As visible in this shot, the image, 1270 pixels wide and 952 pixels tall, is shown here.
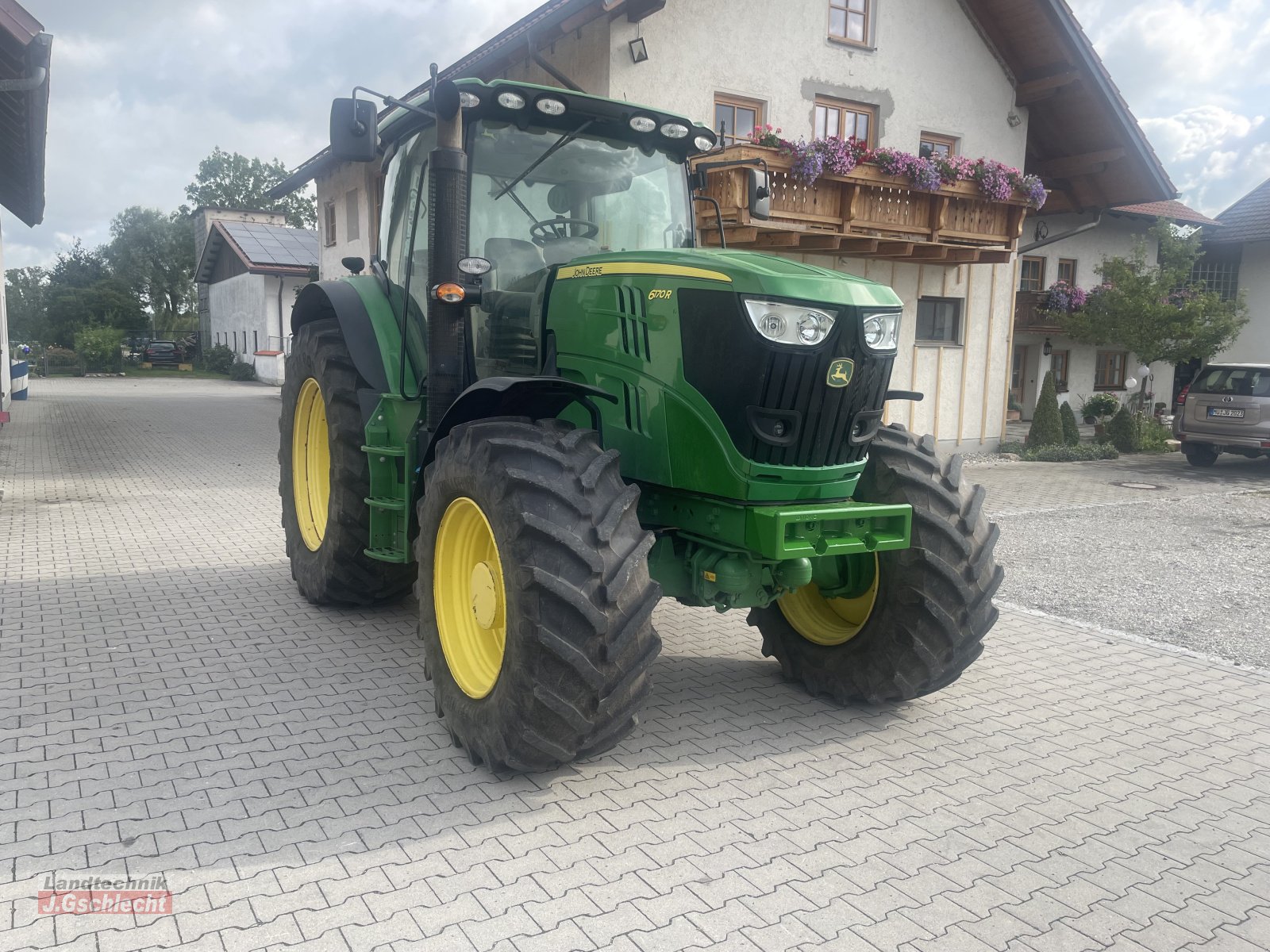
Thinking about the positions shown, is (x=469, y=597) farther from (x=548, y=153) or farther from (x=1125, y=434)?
(x=1125, y=434)

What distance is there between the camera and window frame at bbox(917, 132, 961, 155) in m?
14.5

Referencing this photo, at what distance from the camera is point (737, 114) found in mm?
12711

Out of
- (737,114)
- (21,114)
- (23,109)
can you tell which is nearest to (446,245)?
(23,109)

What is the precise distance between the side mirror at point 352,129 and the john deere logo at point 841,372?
2.03 meters

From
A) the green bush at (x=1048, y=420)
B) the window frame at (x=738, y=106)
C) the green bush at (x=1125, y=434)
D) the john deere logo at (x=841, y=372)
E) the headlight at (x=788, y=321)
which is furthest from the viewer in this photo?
the green bush at (x=1125, y=434)

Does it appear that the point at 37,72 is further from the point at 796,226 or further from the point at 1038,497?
the point at 1038,497

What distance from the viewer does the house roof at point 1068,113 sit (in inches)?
569

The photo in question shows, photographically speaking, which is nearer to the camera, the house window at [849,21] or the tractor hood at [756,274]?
the tractor hood at [756,274]

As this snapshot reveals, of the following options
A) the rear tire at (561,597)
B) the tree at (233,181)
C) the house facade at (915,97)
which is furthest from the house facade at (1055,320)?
the tree at (233,181)

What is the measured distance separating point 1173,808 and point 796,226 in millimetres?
9261

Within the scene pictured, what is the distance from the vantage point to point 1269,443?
560 inches

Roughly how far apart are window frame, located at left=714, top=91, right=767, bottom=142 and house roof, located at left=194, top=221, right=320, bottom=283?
22449 millimetres

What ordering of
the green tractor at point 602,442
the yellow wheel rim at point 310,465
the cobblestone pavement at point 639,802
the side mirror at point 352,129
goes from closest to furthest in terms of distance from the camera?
the cobblestone pavement at point 639,802
the green tractor at point 602,442
the side mirror at point 352,129
the yellow wheel rim at point 310,465

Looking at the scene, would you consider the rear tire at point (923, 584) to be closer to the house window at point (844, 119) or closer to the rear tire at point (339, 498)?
the rear tire at point (339, 498)
